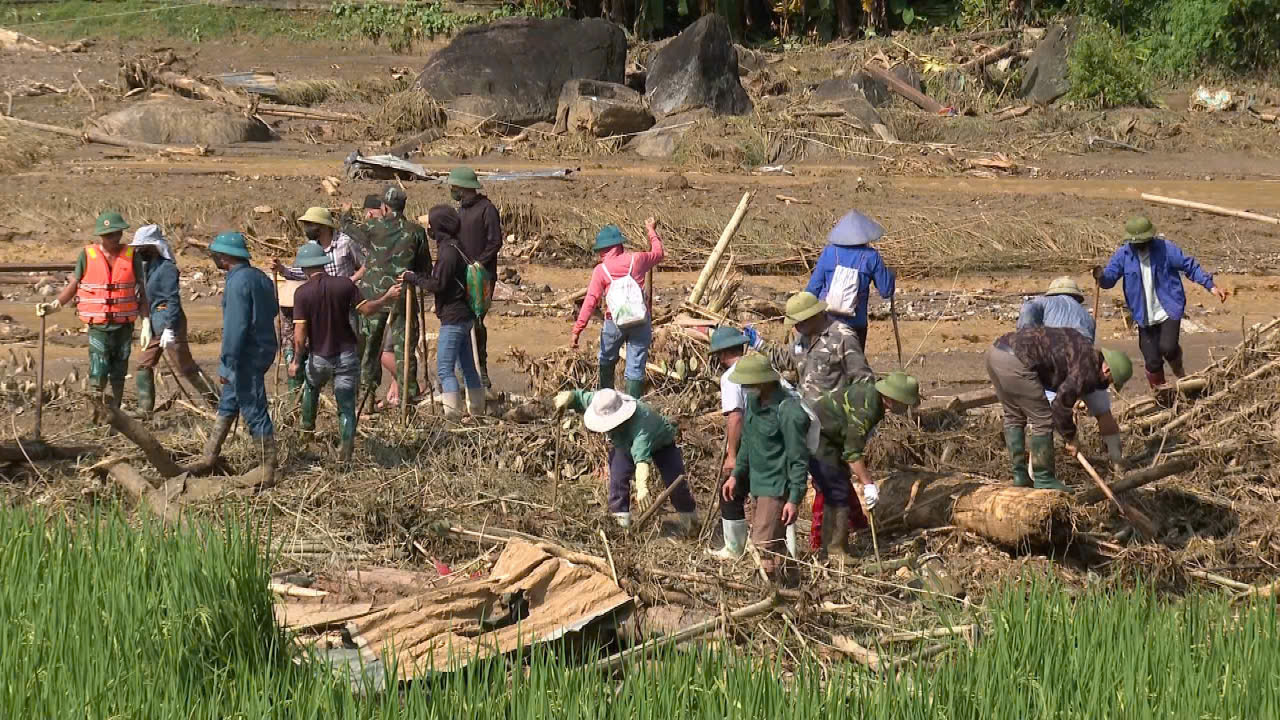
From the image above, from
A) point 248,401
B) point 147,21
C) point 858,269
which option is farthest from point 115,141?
point 858,269

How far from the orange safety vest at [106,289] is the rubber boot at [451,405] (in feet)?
7.23

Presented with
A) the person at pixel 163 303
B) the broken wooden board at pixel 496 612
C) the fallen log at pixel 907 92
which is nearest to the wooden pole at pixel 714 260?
the person at pixel 163 303

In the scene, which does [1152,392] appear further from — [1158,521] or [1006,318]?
[1006,318]

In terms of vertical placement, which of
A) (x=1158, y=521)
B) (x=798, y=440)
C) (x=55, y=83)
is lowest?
(x=1158, y=521)

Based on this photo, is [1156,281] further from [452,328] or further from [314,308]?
[314,308]

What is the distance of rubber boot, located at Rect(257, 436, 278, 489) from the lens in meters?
9.63

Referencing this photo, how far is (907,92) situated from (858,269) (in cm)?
1693

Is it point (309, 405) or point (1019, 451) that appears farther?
point (309, 405)

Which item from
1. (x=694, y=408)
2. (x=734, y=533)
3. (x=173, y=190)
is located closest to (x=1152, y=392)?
(x=694, y=408)

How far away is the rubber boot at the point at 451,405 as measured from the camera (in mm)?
10836

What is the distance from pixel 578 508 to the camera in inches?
375

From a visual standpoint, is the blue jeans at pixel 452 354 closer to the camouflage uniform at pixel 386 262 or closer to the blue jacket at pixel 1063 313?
the camouflage uniform at pixel 386 262

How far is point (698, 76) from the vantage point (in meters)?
25.6

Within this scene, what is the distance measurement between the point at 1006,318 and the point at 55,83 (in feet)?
63.7
